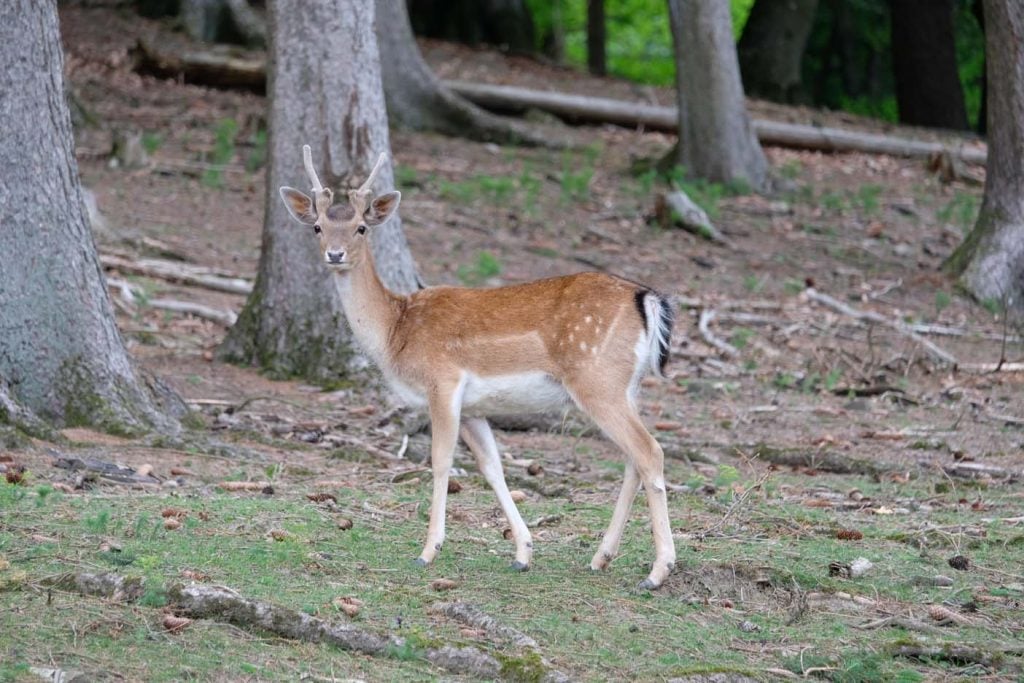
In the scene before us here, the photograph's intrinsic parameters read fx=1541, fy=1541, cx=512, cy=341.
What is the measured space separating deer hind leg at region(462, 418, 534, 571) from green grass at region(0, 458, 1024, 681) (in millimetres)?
100

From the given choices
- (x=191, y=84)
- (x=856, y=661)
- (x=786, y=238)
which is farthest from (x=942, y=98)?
(x=856, y=661)

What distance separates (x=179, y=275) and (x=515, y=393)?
687 centimetres

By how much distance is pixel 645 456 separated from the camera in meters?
6.61

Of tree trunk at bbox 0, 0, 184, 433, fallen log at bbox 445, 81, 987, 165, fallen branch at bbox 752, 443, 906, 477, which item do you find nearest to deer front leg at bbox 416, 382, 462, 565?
tree trunk at bbox 0, 0, 184, 433

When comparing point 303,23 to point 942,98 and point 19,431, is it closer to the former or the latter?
point 19,431

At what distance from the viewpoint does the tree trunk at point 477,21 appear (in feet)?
93.0

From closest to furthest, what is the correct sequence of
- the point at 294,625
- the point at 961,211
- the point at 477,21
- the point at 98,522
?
1. the point at 294,625
2. the point at 98,522
3. the point at 961,211
4. the point at 477,21

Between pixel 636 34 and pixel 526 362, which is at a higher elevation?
pixel 636 34

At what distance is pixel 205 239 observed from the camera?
14.6m

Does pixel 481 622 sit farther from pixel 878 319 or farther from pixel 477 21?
pixel 477 21

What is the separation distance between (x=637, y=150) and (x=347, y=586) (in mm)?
15056

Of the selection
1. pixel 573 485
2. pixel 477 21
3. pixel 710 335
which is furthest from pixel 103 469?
pixel 477 21

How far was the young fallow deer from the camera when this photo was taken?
6.67 m

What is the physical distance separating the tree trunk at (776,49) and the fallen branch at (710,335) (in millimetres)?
12893
